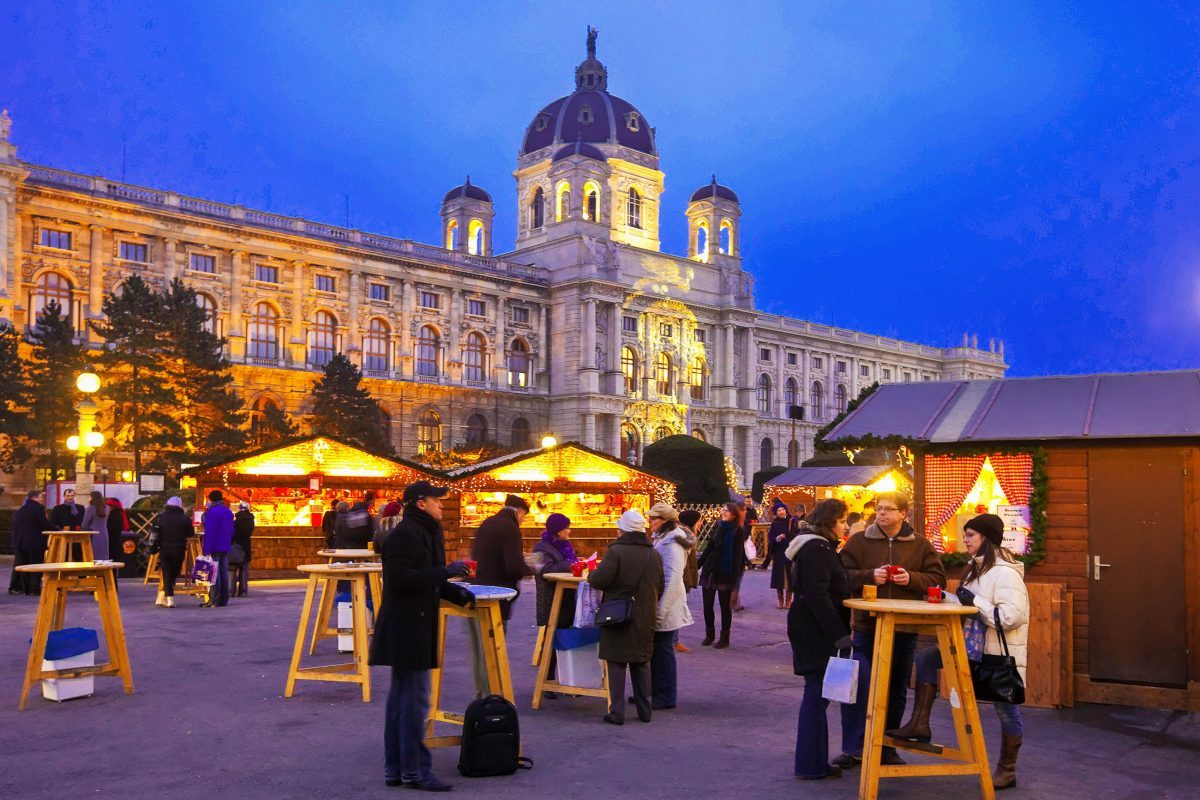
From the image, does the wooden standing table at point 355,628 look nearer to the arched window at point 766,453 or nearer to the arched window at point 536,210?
the arched window at point 536,210

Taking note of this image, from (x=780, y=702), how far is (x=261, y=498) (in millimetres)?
15965

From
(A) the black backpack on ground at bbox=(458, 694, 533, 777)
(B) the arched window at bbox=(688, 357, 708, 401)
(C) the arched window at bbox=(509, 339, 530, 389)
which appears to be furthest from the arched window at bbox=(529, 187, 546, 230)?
(A) the black backpack on ground at bbox=(458, 694, 533, 777)

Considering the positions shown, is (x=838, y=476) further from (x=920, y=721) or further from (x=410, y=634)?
(x=410, y=634)

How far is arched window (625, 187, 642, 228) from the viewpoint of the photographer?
7175 centimetres

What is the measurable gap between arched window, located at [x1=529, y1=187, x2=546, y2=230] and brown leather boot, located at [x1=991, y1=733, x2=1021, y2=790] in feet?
214

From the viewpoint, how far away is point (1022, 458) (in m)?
10.1

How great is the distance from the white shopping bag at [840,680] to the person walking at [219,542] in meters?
11.2

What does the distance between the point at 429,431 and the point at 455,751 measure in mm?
52091

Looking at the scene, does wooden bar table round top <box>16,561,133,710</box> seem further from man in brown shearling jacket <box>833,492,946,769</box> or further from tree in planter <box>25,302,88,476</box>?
tree in planter <box>25,302,88,476</box>

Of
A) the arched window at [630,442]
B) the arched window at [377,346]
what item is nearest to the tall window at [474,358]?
the arched window at [377,346]

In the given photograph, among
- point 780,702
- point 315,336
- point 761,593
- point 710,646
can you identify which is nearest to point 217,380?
point 315,336

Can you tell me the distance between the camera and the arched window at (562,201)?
220 feet

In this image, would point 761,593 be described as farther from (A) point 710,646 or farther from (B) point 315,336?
(B) point 315,336

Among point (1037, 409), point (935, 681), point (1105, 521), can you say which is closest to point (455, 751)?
point (935, 681)
